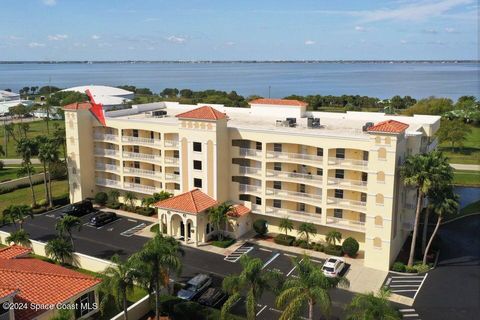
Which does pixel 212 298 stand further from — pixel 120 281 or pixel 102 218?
pixel 102 218

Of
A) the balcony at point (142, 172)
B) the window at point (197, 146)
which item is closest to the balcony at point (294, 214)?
the window at point (197, 146)

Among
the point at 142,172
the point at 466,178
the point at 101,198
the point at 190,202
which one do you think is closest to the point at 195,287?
the point at 190,202

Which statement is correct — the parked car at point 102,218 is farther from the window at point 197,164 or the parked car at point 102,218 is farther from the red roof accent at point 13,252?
the red roof accent at point 13,252

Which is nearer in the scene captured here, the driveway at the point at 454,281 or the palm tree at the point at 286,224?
the driveway at the point at 454,281

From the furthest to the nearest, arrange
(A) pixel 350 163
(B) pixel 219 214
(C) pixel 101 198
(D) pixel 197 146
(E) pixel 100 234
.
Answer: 1. (C) pixel 101 198
2. (D) pixel 197 146
3. (E) pixel 100 234
4. (B) pixel 219 214
5. (A) pixel 350 163

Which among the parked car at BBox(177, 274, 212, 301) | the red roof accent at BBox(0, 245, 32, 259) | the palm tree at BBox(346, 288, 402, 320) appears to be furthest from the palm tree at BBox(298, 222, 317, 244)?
the red roof accent at BBox(0, 245, 32, 259)
